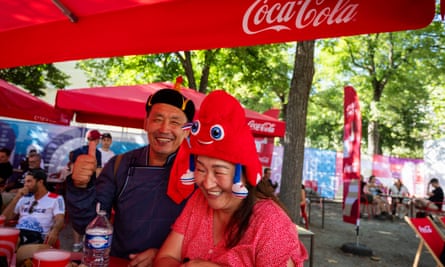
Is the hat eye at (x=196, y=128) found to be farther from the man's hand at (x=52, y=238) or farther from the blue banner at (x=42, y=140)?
the blue banner at (x=42, y=140)

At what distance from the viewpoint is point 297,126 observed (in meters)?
6.98

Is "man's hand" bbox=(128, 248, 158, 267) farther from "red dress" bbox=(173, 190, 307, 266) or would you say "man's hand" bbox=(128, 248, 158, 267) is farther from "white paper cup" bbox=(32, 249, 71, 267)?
"white paper cup" bbox=(32, 249, 71, 267)

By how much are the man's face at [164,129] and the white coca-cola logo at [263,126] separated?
4.54m

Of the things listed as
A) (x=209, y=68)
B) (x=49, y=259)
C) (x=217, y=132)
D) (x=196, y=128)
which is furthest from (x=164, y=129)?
(x=209, y=68)

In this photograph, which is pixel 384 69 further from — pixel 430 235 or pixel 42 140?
pixel 42 140

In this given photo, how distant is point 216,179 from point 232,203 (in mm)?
187

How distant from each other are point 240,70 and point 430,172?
13199mm

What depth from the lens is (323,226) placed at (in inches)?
422

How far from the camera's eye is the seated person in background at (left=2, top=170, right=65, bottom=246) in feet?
15.3

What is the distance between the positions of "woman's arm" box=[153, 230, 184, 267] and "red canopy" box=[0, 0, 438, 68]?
1.10 m

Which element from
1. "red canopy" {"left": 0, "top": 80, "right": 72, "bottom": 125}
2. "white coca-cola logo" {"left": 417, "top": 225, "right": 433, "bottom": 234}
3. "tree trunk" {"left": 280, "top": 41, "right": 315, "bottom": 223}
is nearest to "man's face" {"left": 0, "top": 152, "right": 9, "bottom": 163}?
"red canopy" {"left": 0, "top": 80, "right": 72, "bottom": 125}

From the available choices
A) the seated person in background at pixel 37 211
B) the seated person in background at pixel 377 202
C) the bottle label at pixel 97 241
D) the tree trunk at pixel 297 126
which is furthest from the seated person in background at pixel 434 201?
the bottle label at pixel 97 241

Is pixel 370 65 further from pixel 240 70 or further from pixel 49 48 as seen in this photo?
pixel 49 48

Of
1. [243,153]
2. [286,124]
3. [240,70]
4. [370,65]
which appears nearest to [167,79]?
[240,70]
